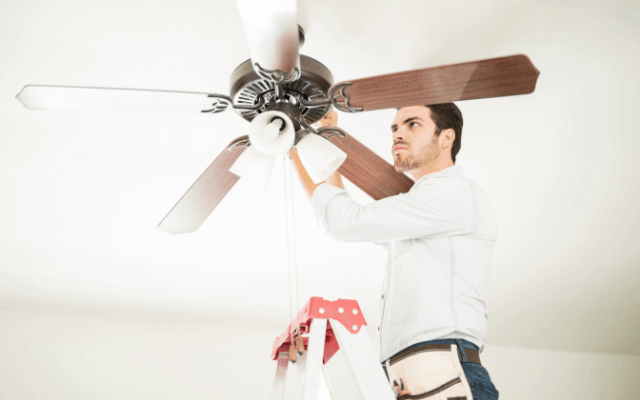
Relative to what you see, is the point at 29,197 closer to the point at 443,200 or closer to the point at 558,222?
the point at 443,200

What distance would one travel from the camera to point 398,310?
3.61ft

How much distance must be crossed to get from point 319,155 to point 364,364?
1.64ft

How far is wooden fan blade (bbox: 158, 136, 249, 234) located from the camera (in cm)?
128

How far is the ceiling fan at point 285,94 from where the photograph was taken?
91 cm

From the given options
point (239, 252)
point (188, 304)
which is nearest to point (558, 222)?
point (239, 252)

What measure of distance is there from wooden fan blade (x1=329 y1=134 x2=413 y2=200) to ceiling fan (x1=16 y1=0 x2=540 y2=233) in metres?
0.02

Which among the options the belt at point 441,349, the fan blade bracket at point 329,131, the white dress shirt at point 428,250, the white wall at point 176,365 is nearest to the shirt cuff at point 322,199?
the white dress shirt at point 428,250

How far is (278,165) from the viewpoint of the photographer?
1844mm

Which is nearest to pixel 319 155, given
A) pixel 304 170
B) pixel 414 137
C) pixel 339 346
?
pixel 304 170

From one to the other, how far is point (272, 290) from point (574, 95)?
6.34 ft

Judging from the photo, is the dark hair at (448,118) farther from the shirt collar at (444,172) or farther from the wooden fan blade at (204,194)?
the wooden fan blade at (204,194)

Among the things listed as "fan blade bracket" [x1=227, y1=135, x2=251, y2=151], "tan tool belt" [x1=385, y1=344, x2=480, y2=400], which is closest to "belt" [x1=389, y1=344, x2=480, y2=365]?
"tan tool belt" [x1=385, y1=344, x2=480, y2=400]

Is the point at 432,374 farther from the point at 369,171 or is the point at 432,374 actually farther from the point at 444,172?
the point at 369,171

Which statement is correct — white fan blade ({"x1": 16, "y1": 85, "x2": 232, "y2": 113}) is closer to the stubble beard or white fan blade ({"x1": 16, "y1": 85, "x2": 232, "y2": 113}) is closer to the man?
the man
